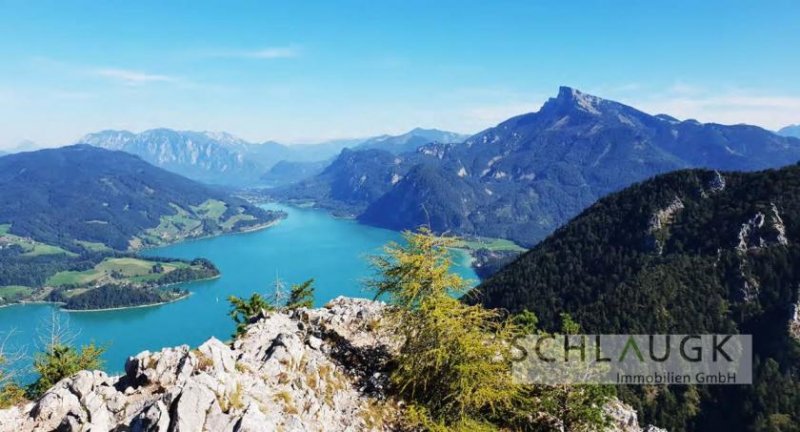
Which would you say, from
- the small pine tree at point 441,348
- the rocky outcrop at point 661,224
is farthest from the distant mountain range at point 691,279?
the small pine tree at point 441,348

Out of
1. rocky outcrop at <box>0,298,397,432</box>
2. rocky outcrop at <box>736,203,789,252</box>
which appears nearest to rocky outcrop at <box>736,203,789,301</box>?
rocky outcrop at <box>736,203,789,252</box>

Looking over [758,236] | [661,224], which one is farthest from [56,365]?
[661,224]

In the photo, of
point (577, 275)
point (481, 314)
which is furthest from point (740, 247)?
point (481, 314)

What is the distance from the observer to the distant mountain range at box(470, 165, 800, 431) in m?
98.1

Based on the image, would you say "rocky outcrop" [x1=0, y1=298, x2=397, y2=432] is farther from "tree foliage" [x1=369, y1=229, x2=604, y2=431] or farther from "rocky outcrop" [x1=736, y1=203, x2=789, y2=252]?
"rocky outcrop" [x1=736, y1=203, x2=789, y2=252]

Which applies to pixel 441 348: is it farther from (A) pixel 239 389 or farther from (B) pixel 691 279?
(B) pixel 691 279

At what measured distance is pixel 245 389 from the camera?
20.7 m

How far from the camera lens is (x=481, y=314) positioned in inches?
941

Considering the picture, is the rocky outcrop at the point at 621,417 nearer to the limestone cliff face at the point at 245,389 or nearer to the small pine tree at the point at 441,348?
the small pine tree at the point at 441,348

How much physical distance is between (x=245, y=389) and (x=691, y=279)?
143 m

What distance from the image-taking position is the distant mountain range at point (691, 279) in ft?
322

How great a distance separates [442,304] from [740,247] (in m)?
148

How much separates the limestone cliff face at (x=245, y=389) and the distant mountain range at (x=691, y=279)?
84.0 meters

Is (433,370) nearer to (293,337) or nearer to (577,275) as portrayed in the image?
(293,337)
